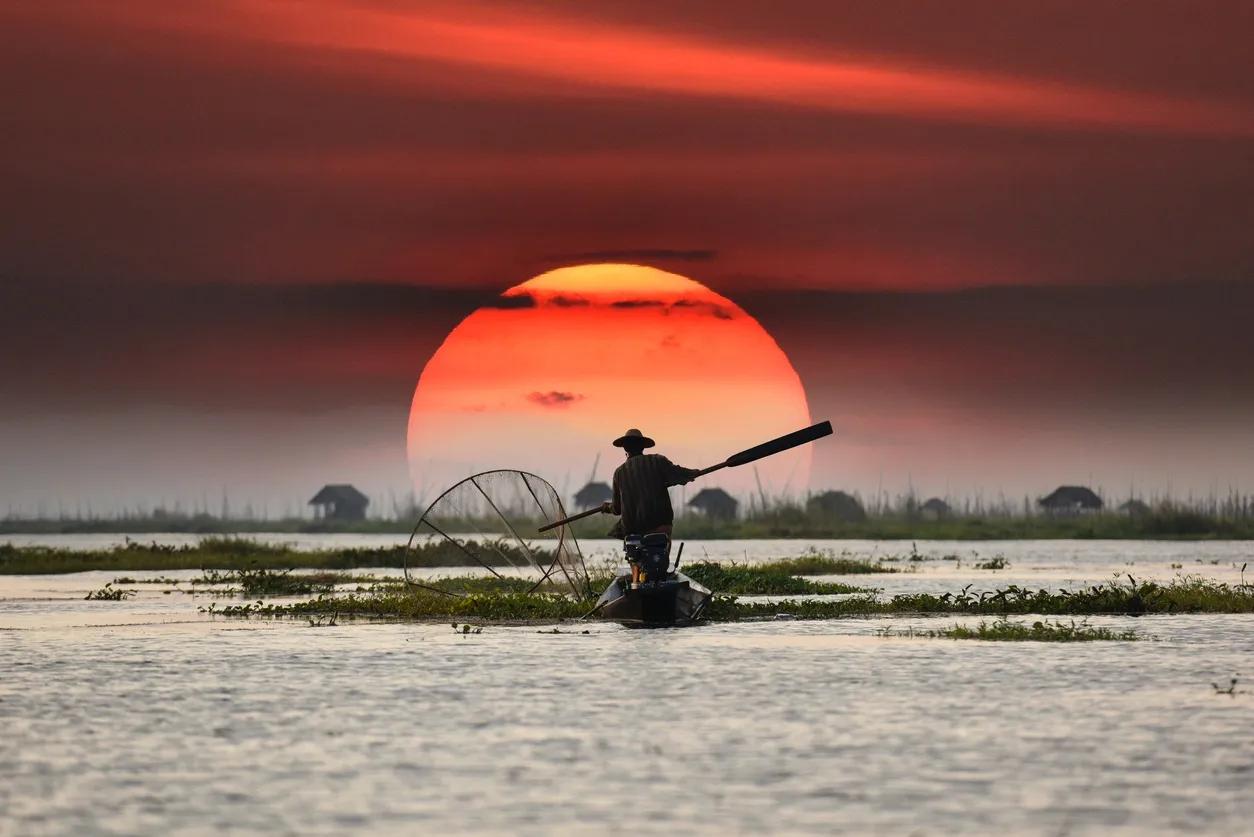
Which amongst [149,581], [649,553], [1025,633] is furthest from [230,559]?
Answer: [1025,633]

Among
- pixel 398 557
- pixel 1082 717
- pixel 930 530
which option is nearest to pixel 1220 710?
pixel 1082 717

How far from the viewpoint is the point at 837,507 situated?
15525 centimetres

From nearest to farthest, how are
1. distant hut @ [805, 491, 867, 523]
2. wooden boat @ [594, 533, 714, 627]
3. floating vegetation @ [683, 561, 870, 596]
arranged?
wooden boat @ [594, 533, 714, 627] → floating vegetation @ [683, 561, 870, 596] → distant hut @ [805, 491, 867, 523]

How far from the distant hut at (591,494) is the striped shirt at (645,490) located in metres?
135

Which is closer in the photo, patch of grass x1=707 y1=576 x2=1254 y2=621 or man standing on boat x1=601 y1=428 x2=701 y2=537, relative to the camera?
man standing on boat x1=601 y1=428 x2=701 y2=537

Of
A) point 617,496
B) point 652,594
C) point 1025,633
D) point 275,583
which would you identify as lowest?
point 1025,633

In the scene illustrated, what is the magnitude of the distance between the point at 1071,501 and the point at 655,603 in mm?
146284

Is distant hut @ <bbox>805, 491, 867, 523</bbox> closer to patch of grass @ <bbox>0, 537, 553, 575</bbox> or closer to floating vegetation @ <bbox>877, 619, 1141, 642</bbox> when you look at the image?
patch of grass @ <bbox>0, 537, 553, 575</bbox>

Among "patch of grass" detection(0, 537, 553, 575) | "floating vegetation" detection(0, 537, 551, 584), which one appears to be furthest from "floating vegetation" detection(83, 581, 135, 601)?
"floating vegetation" detection(0, 537, 551, 584)

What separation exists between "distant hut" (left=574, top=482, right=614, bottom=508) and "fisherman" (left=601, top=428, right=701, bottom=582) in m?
135

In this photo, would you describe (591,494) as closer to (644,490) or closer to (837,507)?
(837,507)

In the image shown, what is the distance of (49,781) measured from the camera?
15141mm

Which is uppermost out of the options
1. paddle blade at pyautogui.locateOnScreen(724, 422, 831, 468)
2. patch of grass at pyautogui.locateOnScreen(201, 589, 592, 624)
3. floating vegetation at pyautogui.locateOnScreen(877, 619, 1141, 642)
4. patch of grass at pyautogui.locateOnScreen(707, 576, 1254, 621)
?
paddle blade at pyautogui.locateOnScreen(724, 422, 831, 468)

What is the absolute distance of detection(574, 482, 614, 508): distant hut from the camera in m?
168
